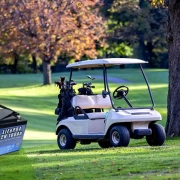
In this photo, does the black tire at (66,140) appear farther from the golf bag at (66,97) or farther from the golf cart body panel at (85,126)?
the golf bag at (66,97)

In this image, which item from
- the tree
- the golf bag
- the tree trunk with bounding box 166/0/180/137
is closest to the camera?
the golf bag

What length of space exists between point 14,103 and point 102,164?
22231 mm

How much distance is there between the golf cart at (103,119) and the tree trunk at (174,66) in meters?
1.78

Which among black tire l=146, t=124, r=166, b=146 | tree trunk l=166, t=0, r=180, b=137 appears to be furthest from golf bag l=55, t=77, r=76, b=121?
tree trunk l=166, t=0, r=180, b=137

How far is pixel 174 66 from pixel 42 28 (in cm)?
2605

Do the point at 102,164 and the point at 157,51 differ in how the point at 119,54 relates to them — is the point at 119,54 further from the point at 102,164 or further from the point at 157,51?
the point at 102,164

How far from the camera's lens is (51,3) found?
40.2m

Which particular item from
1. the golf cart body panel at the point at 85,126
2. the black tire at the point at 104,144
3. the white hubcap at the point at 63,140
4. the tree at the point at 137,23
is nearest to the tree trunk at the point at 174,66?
the black tire at the point at 104,144

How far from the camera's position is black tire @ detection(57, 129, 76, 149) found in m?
13.5

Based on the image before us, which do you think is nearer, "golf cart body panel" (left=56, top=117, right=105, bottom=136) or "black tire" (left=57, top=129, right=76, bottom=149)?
"golf cart body panel" (left=56, top=117, right=105, bottom=136)

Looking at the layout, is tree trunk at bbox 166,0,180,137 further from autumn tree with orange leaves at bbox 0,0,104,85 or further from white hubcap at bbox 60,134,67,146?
autumn tree with orange leaves at bbox 0,0,104,85

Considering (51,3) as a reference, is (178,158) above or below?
below

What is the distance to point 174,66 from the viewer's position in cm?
1498

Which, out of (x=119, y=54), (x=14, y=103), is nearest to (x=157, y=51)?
(x=119, y=54)
